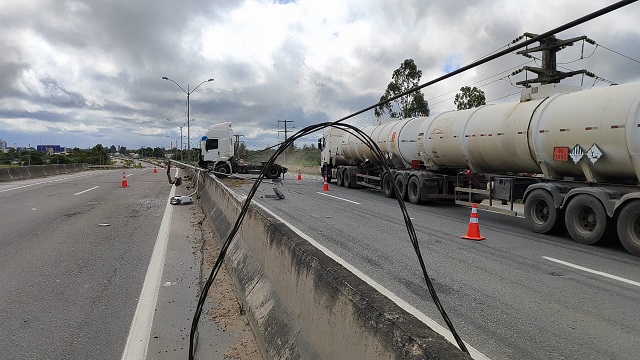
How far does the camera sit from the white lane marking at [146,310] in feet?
13.0

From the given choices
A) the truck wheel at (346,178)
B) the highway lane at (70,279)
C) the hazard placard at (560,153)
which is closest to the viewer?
the highway lane at (70,279)

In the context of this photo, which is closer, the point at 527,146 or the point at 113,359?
the point at 113,359

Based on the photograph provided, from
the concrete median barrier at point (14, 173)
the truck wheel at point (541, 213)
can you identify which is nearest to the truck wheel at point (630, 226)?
the truck wheel at point (541, 213)

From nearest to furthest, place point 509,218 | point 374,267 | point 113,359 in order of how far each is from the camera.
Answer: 1. point 113,359
2. point 374,267
3. point 509,218

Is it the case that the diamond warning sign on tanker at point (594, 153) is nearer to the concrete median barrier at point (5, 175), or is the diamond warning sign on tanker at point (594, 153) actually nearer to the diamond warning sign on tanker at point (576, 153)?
the diamond warning sign on tanker at point (576, 153)

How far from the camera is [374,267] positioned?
707cm

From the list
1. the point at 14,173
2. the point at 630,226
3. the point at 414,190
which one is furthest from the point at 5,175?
the point at 630,226

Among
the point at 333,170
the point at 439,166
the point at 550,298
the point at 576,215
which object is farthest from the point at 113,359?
the point at 333,170

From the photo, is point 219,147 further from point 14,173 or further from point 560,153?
point 560,153

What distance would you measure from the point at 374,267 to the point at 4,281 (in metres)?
5.16

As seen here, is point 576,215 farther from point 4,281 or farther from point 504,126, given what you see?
point 4,281

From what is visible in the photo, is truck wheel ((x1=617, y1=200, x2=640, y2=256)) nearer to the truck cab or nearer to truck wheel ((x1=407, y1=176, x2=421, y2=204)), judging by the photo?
truck wheel ((x1=407, y1=176, x2=421, y2=204))

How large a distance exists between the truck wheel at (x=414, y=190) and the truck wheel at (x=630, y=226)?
7541mm

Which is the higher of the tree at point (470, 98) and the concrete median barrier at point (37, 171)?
the tree at point (470, 98)
